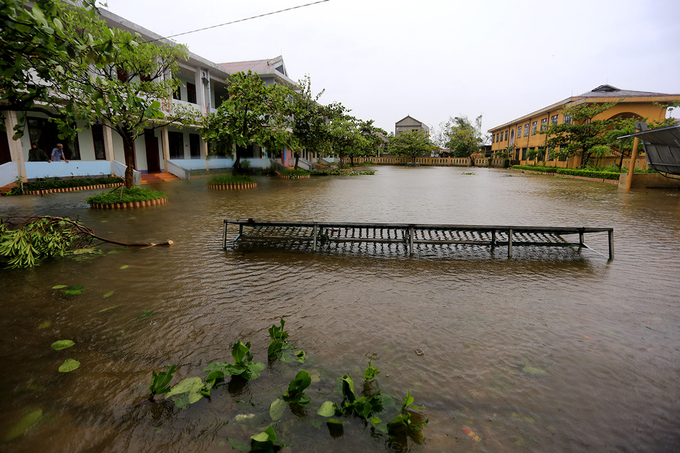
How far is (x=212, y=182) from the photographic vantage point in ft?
57.8

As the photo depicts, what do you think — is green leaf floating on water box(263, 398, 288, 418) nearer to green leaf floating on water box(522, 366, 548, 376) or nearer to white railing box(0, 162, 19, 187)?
green leaf floating on water box(522, 366, 548, 376)

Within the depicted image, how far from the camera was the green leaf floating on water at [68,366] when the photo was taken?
2.87 metres

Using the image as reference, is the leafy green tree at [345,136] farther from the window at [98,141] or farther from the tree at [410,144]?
the tree at [410,144]

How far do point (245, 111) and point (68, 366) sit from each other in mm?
15000

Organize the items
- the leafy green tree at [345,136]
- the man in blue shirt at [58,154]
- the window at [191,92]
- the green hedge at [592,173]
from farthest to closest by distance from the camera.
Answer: the leafy green tree at [345,136]
the window at [191,92]
the green hedge at [592,173]
the man in blue shirt at [58,154]

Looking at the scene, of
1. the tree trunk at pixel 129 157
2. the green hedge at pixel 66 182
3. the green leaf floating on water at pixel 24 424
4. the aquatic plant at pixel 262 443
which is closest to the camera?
the aquatic plant at pixel 262 443

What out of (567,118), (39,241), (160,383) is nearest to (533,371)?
(160,383)

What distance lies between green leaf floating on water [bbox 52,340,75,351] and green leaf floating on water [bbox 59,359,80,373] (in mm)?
272

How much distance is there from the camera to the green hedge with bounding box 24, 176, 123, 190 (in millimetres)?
14020

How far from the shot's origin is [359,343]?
131 inches

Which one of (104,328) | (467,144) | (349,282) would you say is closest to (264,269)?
(349,282)

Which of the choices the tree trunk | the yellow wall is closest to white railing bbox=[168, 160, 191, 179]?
the tree trunk

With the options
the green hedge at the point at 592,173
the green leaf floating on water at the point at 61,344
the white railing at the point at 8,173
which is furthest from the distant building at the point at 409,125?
the green leaf floating on water at the point at 61,344

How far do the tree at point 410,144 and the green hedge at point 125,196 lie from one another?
50.0 metres
